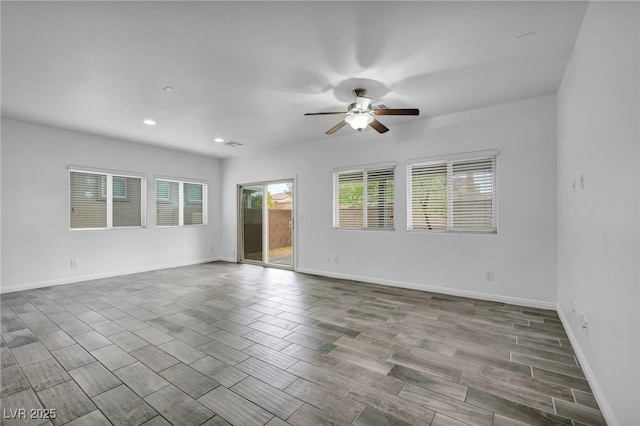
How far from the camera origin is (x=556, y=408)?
1826mm

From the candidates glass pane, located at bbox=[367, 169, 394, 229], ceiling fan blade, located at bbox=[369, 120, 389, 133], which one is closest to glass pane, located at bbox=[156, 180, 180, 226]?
glass pane, located at bbox=[367, 169, 394, 229]

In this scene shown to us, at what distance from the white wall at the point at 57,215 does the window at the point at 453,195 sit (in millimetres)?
5471

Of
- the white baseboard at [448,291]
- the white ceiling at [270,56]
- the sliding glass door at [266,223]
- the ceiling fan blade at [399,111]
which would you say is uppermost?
the white ceiling at [270,56]

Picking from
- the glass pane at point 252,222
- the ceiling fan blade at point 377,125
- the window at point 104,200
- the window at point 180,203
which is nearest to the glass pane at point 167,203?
the window at point 180,203

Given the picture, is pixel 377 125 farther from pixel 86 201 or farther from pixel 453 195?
pixel 86 201

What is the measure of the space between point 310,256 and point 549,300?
3923mm

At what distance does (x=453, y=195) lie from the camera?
443cm

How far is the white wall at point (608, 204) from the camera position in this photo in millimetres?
1405

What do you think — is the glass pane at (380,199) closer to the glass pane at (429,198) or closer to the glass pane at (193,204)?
the glass pane at (429,198)

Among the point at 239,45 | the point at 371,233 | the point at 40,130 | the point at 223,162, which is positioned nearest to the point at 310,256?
the point at 371,233

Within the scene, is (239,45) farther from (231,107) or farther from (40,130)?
(40,130)

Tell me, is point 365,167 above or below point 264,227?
above

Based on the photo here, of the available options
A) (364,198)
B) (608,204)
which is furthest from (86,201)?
(608,204)

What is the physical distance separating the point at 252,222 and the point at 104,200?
3.05 metres
